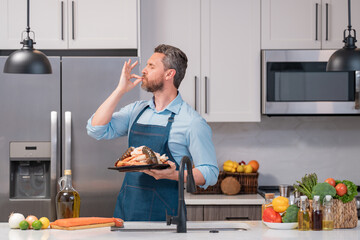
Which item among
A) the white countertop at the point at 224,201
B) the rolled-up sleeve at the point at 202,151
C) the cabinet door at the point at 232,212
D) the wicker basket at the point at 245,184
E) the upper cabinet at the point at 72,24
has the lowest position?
the cabinet door at the point at 232,212

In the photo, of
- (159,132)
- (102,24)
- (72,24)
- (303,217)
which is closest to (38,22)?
(72,24)

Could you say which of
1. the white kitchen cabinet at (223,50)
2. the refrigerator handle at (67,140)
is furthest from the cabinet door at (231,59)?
the refrigerator handle at (67,140)

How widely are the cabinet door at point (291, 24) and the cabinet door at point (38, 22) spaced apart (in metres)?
1.42

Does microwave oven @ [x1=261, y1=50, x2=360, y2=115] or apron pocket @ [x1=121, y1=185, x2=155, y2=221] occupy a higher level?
microwave oven @ [x1=261, y1=50, x2=360, y2=115]

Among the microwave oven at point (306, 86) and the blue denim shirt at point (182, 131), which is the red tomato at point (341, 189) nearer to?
the blue denim shirt at point (182, 131)

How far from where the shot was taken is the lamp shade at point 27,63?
248 cm

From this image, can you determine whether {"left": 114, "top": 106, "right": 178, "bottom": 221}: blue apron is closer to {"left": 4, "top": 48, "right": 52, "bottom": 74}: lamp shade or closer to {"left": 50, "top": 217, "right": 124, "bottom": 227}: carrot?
{"left": 50, "top": 217, "right": 124, "bottom": 227}: carrot

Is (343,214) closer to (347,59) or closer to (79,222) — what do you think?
(347,59)

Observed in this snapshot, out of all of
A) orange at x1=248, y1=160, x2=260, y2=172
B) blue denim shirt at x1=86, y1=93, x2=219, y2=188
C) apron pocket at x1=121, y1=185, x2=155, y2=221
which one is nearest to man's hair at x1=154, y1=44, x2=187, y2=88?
blue denim shirt at x1=86, y1=93, x2=219, y2=188

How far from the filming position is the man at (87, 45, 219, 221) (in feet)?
8.53

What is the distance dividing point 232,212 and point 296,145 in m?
0.95

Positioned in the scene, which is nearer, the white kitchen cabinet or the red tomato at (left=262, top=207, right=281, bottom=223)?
the red tomato at (left=262, top=207, right=281, bottom=223)

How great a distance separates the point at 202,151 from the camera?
2.56m

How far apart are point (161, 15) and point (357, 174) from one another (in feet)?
6.45
